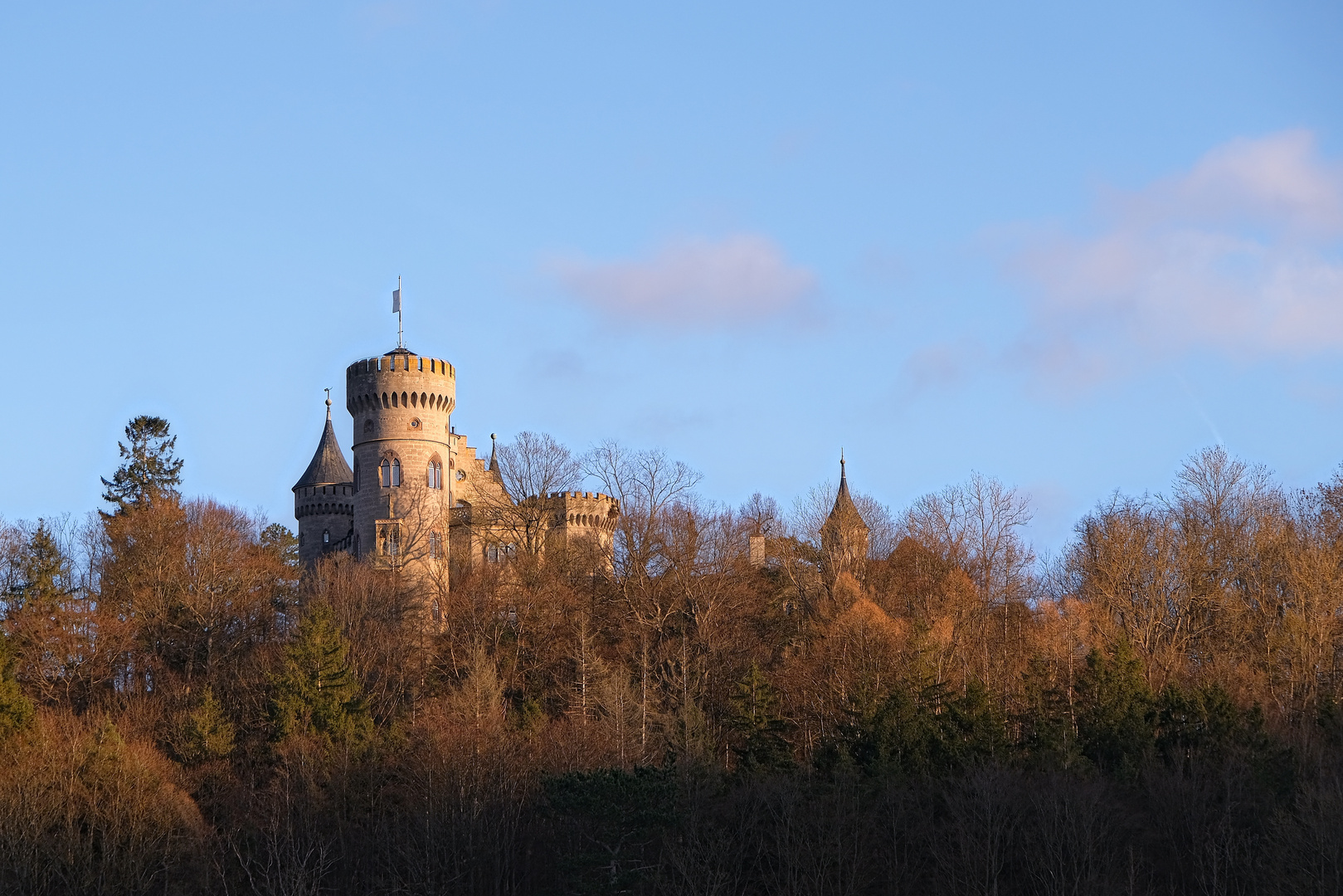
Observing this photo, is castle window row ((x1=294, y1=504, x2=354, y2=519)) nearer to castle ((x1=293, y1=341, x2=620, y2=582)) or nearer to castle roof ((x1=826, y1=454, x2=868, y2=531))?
castle ((x1=293, y1=341, x2=620, y2=582))

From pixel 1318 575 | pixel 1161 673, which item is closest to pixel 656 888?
pixel 1161 673

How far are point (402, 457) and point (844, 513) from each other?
19.7 metres

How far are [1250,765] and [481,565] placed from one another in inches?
1321

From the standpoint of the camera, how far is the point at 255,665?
67.0 m

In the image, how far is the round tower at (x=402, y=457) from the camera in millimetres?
80625

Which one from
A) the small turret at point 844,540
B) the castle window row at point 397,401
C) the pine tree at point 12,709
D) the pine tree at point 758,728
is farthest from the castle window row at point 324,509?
the pine tree at point 758,728

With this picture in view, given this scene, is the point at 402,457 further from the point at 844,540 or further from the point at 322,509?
the point at 844,540

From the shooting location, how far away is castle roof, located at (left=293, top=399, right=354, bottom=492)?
93688 millimetres

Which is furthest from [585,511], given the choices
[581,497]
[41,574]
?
[41,574]

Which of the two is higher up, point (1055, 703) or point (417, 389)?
point (417, 389)

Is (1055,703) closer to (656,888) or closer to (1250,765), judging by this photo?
(1250,765)

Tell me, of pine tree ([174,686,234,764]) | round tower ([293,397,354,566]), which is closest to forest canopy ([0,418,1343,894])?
pine tree ([174,686,234,764])

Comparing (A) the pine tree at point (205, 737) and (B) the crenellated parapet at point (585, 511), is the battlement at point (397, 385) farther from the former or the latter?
(A) the pine tree at point (205, 737)

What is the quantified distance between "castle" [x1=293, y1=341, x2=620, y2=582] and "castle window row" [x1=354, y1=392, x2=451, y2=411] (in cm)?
4
